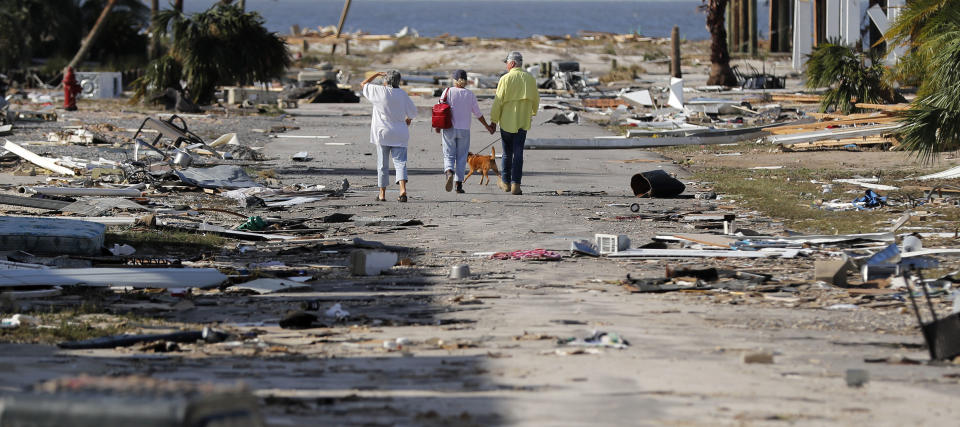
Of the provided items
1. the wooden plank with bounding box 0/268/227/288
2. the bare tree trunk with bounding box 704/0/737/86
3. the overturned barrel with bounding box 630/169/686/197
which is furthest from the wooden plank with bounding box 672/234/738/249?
the bare tree trunk with bounding box 704/0/737/86

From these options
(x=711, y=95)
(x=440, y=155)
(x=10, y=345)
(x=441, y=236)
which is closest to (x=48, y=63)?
(x=711, y=95)

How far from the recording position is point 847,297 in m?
7.61

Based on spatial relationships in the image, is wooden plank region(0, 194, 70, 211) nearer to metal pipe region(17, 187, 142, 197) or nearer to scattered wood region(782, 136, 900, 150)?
metal pipe region(17, 187, 142, 197)

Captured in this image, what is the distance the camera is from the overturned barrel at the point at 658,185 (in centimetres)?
1349

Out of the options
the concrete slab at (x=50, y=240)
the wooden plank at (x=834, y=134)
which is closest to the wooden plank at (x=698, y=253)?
the concrete slab at (x=50, y=240)

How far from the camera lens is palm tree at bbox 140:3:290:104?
29234 millimetres

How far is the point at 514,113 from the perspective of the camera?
14023 millimetres

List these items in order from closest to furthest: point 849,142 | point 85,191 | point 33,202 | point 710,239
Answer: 1. point 710,239
2. point 33,202
3. point 85,191
4. point 849,142

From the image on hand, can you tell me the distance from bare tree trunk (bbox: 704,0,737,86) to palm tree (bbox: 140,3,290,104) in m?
12.8

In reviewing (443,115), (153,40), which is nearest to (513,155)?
(443,115)

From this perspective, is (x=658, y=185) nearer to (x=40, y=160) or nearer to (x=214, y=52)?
(x=40, y=160)

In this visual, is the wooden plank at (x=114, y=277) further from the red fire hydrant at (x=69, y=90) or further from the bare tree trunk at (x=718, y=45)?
the bare tree trunk at (x=718, y=45)

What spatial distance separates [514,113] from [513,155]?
0.49 meters

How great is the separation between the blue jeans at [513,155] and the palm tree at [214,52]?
54.4 ft
